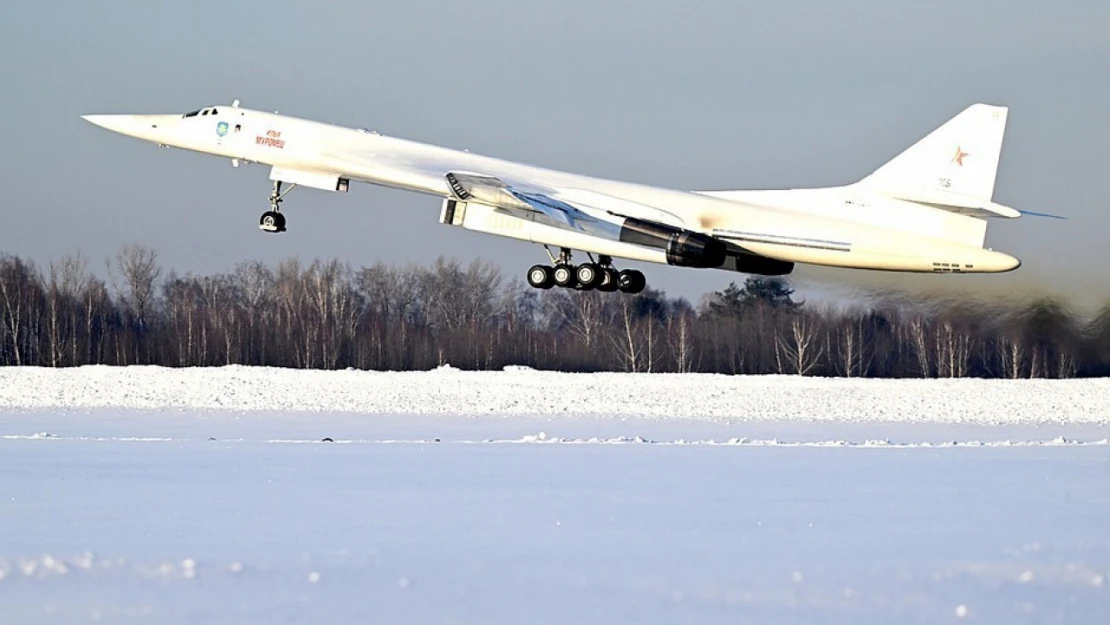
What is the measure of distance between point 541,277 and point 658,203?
6.78 feet

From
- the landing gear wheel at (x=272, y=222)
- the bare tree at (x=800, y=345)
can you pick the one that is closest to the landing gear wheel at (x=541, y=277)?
the landing gear wheel at (x=272, y=222)

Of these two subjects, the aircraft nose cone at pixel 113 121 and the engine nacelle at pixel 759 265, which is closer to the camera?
the engine nacelle at pixel 759 265

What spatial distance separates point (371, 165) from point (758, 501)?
10.8 meters

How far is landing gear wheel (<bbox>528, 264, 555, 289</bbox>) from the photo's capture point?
2091 centimetres

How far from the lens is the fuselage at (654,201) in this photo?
18.4 meters

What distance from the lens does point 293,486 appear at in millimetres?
11516

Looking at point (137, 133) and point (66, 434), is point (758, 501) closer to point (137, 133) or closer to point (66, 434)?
point (66, 434)

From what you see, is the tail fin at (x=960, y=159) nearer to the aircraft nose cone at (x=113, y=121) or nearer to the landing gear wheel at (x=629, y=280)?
the landing gear wheel at (x=629, y=280)

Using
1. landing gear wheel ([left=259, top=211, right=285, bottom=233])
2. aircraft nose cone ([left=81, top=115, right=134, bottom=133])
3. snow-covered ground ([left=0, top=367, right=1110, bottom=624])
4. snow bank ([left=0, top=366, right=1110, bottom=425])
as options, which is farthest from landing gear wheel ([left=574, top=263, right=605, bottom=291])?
aircraft nose cone ([left=81, top=115, right=134, bottom=133])

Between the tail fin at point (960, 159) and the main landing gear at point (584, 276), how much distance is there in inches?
158

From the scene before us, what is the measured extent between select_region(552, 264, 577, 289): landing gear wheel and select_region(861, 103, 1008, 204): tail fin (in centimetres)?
454

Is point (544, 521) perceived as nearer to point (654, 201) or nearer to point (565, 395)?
point (654, 201)

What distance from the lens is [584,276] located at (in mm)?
20828

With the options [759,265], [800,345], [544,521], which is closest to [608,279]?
[759,265]
